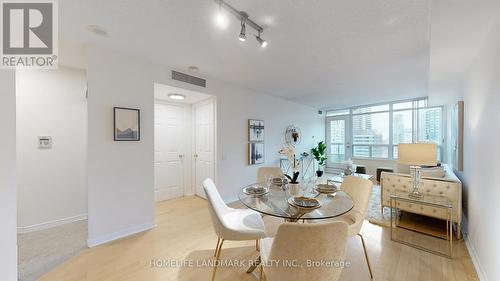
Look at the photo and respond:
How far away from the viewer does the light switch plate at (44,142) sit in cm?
267

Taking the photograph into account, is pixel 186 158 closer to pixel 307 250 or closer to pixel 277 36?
pixel 277 36

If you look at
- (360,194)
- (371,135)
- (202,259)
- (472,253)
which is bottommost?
(202,259)

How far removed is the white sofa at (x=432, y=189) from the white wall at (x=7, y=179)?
13.2 feet

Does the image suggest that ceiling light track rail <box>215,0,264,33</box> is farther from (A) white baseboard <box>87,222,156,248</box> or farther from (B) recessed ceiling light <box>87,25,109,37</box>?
(A) white baseboard <box>87,222,156,248</box>

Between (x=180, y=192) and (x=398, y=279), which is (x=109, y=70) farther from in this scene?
(x=398, y=279)

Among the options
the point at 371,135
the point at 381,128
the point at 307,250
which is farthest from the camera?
the point at 371,135

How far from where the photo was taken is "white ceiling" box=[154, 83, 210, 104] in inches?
123

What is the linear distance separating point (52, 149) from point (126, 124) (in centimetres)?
130

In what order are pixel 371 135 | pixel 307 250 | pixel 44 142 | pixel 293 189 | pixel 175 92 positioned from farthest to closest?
pixel 371 135
pixel 175 92
pixel 44 142
pixel 293 189
pixel 307 250

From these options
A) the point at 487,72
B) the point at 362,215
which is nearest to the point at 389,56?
the point at 487,72

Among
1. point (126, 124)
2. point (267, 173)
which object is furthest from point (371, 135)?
point (126, 124)

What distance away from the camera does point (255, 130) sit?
432 centimetres

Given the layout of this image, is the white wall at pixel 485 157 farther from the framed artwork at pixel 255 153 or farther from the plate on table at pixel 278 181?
the framed artwork at pixel 255 153

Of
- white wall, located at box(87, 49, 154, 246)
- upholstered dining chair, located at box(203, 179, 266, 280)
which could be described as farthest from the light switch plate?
upholstered dining chair, located at box(203, 179, 266, 280)
